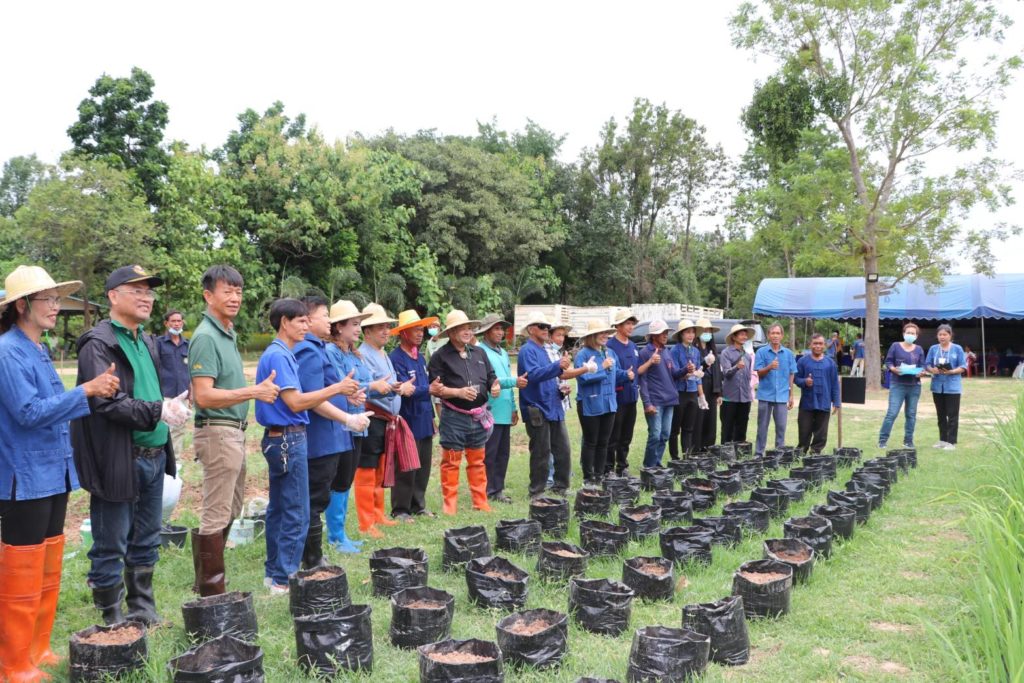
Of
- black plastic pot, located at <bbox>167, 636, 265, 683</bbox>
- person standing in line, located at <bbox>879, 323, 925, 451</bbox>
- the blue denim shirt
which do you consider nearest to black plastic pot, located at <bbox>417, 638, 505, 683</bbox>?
black plastic pot, located at <bbox>167, 636, 265, 683</bbox>

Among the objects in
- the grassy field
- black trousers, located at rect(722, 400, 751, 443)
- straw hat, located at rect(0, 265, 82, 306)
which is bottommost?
the grassy field

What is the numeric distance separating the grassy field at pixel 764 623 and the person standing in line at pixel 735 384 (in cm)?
273

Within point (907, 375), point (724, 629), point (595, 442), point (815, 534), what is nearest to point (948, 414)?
point (907, 375)

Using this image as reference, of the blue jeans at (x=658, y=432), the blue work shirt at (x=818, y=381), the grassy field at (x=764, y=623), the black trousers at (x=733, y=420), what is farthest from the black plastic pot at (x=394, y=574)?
the blue work shirt at (x=818, y=381)

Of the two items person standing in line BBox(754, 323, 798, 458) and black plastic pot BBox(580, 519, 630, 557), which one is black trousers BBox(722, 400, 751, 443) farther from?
black plastic pot BBox(580, 519, 630, 557)

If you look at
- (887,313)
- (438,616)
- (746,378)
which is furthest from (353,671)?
(887,313)

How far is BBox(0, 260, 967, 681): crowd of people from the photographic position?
3.01m

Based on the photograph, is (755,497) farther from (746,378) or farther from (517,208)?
(517,208)

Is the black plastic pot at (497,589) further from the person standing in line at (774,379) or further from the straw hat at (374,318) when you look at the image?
the person standing in line at (774,379)

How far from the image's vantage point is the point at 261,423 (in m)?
4.03

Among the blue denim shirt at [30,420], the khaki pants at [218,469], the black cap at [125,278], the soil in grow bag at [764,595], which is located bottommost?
the soil in grow bag at [764,595]

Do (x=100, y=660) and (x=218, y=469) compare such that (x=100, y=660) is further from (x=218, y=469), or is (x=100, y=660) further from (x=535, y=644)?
(x=535, y=644)

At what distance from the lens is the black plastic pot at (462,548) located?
4523 millimetres

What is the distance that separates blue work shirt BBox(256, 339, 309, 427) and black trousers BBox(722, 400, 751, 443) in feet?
22.0
